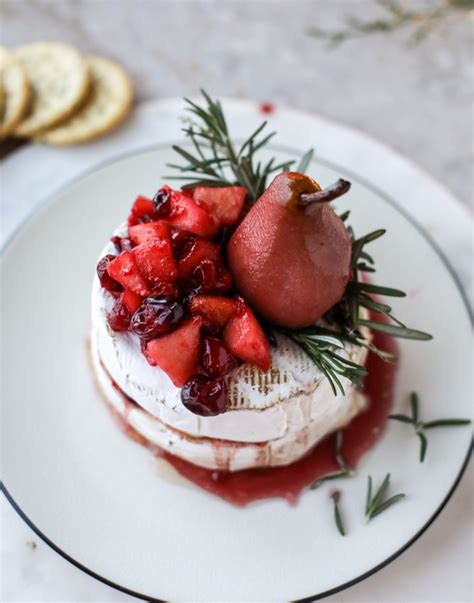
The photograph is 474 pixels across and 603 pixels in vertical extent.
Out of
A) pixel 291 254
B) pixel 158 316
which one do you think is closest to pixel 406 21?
pixel 291 254

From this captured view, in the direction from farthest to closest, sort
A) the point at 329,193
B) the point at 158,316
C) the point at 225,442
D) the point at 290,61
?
the point at 290,61 < the point at 225,442 < the point at 158,316 < the point at 329,193

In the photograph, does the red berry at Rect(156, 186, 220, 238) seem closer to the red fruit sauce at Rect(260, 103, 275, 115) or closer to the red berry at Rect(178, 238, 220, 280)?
the red berry at Rect(178, 238, 220, 280)

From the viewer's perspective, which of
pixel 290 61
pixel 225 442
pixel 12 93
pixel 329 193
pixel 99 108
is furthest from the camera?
pixel 290 61

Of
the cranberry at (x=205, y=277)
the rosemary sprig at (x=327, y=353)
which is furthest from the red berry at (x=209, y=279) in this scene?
the rosemary sprig at (x=327, y=353)

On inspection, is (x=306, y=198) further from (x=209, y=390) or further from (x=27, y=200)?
(x=27, y=200)

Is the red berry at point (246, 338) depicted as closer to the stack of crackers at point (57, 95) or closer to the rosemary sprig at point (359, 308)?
the rosemary sprig at point (359, 308)

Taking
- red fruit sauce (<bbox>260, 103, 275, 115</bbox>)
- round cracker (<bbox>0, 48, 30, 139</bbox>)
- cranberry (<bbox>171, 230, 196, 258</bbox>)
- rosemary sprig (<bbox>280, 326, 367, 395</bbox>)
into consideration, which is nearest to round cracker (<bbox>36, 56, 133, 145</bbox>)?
round cracker (<bbox>0, 48, 30, 139</bbox>)

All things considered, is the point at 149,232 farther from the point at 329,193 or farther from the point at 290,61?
the point at 290,61
